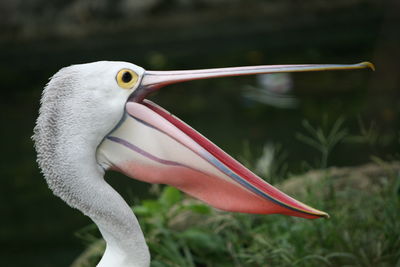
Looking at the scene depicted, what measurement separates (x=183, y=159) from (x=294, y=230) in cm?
133

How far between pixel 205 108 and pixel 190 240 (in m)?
4.54

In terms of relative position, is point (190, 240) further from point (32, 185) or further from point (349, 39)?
point (349, 39)

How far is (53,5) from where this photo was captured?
11133 millimetres

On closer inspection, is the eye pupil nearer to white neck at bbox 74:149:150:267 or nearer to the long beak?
the long beak

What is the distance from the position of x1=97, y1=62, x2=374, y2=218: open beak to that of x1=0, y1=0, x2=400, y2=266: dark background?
289 centimetres

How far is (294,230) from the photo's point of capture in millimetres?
3453

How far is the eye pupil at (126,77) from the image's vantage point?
2299 millimetres

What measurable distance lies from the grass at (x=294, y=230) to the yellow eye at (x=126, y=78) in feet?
4.11

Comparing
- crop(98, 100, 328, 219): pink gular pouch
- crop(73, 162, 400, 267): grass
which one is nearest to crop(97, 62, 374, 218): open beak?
crop(98, 100, 328, 219): pink gular pouch

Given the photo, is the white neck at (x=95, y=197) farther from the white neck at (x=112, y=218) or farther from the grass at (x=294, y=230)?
the grass at (x=294, y=230)

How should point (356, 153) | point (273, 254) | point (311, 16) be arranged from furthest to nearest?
point (311, 16)
point (356, 153)
point (273, 254)

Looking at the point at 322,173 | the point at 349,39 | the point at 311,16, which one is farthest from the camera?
the point at 311,16

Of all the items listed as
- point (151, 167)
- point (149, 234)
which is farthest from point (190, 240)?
point (151, 167)

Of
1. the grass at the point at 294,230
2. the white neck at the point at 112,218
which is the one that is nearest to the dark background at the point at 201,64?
the grass at the point at 294,230
